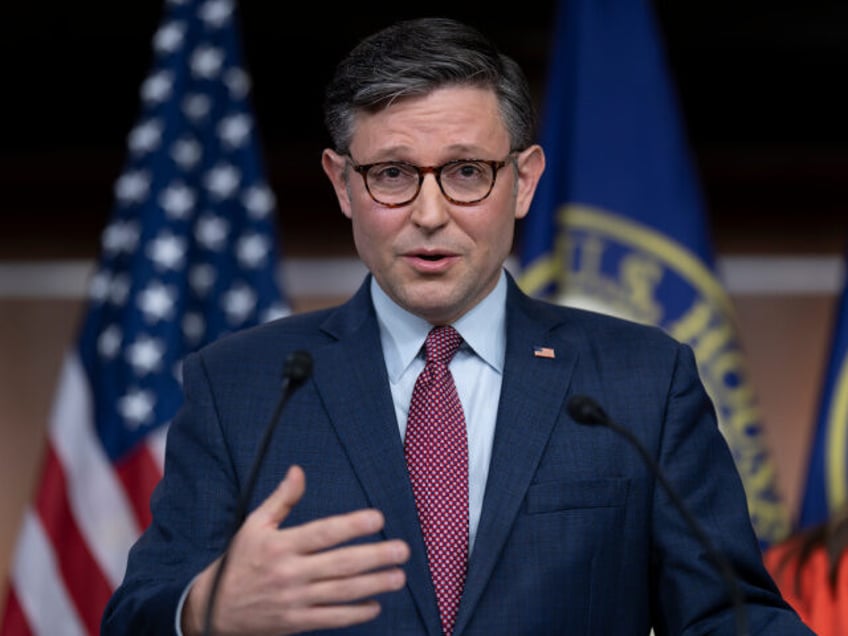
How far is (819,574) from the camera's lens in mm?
2705

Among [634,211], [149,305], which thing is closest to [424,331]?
[149,305]

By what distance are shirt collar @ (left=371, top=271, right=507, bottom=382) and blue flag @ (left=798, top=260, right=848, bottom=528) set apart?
1781mm

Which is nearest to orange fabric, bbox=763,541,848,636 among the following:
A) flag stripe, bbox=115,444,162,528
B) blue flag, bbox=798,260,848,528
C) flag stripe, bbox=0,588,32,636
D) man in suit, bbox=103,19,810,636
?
blue flag, bbox=798,260,848,528

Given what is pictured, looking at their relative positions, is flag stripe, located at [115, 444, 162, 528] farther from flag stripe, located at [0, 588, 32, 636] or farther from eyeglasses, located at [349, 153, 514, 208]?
eyeglasses, located at [349, 153, 514, 208]

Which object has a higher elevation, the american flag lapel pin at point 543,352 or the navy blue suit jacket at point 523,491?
the american flag lapel pin at point 543,352

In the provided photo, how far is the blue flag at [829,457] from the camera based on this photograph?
10.9 feet

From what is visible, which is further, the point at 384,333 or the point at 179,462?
the point at 384,333

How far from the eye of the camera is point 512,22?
3.67 metres

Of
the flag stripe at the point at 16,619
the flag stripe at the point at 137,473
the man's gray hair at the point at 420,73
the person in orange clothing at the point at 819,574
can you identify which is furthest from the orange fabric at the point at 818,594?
the flag stripe at the point at 16,619

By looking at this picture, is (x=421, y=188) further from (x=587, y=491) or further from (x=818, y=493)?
(x=818, y=493)

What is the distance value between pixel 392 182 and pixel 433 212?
84mm

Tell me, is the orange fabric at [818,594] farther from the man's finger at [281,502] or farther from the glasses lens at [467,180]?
the man's finger at [281,502]

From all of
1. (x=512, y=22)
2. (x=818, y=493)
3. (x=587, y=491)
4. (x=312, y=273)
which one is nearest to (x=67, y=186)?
(x=312, y=273)

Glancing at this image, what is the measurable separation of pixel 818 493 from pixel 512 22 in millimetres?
1485
